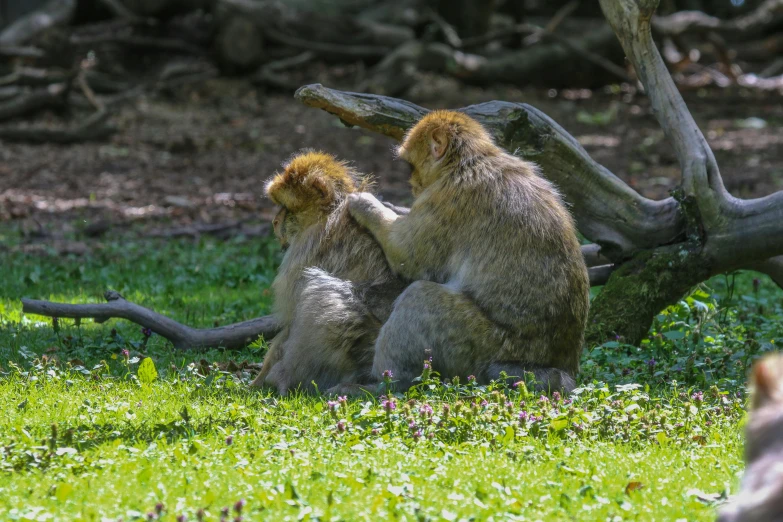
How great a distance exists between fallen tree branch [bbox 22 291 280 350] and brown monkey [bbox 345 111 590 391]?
1410 millimetres

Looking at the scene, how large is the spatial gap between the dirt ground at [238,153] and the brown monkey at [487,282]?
570 centimetres

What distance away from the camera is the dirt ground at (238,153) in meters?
12.1

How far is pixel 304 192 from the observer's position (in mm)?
6301

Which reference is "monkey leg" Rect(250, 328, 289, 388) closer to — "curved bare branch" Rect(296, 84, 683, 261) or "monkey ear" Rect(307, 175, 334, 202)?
"monkey ear" Rect(307, 175, 334, 202)

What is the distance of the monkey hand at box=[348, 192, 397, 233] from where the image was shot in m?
6.03

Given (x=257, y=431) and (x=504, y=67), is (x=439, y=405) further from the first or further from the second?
(x=504, y=67)

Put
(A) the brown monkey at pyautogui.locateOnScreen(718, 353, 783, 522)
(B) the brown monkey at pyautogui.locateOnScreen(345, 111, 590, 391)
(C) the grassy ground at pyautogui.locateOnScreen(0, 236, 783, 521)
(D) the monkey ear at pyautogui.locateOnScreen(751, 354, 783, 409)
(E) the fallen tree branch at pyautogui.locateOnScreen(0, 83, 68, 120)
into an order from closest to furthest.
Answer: (A) the brown monkey at pyautogui.locateOnScreen(718, 353, 783, 522)
(D) the monkey ear at pyautogui.locateOnScreen(751, 354, 783, 409)
(C) the grassy ground at pyautogui.locateOnScreen(0, 236, 783, 521)
(B) the brown monkey at pyautogui.locateOnScreen(345, 111, 590, 391)
(E) the fallen tree branch at pyautogui.locateOnScreen(0, 83, 68, 120)

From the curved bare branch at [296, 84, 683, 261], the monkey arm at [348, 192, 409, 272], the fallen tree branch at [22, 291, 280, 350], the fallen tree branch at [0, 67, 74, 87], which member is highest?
the curved bare branch at [296, 84, 683, 261]

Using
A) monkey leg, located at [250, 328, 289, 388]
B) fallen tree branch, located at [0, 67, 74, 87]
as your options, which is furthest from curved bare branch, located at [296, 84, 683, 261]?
fallen tree branch, located at [0, 67, 74, 87]

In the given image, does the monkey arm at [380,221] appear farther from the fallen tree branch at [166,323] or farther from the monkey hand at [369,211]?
the fallen tree branch at [166,323]

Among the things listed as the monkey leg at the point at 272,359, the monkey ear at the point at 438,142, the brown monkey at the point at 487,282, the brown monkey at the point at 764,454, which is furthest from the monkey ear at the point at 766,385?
the monkey leg at the point at 272,359

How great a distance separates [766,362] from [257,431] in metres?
2.66

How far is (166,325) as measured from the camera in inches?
271

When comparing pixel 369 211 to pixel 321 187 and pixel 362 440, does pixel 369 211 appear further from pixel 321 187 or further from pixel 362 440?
pixel 362 440
